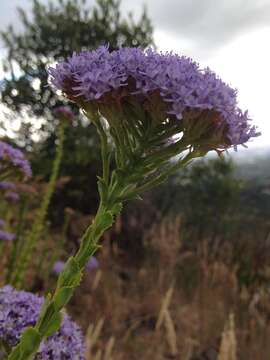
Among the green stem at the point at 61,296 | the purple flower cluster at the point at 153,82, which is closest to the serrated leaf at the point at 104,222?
the green stem at the point at 61,296

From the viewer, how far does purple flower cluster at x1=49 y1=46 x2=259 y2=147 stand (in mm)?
1319

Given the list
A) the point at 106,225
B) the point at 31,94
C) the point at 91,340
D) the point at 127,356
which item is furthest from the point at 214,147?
the point at 31,94

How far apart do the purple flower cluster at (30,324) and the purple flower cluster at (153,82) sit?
0.51 m

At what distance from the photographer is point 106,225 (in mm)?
1274

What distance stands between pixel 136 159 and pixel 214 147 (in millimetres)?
190

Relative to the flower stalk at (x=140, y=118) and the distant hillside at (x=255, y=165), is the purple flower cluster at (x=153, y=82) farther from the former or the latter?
the distant hillside at (x=255, y=165)

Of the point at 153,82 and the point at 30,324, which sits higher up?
the point at 153,82

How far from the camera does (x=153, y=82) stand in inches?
51.7

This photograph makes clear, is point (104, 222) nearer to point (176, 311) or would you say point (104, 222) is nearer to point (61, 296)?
point (61, 296)

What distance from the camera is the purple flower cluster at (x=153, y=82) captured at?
1319 millimetres

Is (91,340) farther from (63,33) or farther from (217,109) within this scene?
(63,33)

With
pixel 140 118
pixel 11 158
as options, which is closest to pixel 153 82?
pixel 140 118

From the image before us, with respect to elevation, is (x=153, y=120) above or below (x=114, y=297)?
above

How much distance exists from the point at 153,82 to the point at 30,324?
2.07 feet
